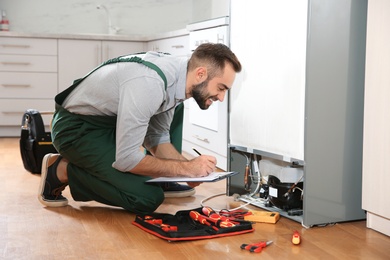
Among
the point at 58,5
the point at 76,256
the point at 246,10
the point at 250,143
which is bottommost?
the point at 76,256

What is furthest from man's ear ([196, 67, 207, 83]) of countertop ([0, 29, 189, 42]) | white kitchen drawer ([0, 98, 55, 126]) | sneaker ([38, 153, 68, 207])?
white kitchen drawer ([0, 98, 55, 126])

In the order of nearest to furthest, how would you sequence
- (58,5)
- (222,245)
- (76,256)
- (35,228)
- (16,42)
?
(76,256) → (222,245) → (35,228) → (16,42) → (58,5)

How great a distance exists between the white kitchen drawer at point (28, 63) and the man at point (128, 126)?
9.36 feet

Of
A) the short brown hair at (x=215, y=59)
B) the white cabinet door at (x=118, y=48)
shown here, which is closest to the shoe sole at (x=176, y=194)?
the short brown hair at (x=215, y=59)

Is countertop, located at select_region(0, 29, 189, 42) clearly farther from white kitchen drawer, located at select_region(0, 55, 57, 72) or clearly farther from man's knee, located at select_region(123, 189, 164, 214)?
man's knee, located at select_region(123, 189, 164, 214)

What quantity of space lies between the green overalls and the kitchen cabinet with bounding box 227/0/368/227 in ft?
1.94

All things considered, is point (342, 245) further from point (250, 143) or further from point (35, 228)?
point (35, 228)

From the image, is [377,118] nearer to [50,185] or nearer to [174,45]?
[50,185]

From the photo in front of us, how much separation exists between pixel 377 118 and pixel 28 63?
12.9 feet

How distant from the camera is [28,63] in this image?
550 centimetres

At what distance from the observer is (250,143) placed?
Answer: 2.82 meters

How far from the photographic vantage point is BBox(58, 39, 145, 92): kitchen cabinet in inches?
221

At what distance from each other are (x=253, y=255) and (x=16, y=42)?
4.05 meters

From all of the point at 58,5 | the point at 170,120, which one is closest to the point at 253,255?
the point at 170,120
